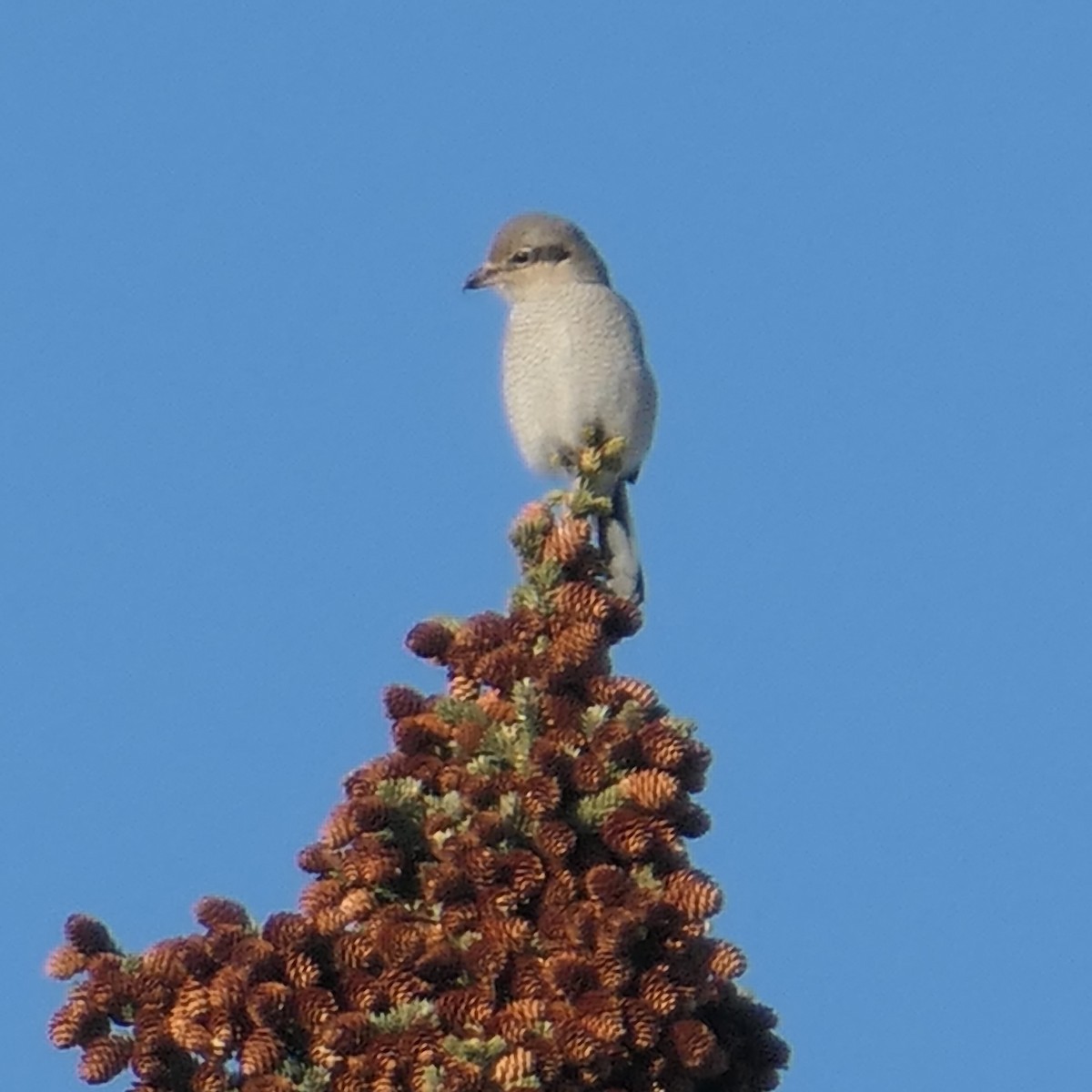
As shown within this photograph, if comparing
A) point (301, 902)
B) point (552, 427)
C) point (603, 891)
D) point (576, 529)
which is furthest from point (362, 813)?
point (552, 427)

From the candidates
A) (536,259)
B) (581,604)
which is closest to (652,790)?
(581,604)

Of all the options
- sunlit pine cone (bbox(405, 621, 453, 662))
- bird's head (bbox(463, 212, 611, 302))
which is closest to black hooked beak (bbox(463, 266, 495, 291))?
bird's head (bbox(463, 212, 611, 302))

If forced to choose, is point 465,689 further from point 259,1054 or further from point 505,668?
point 259,1054

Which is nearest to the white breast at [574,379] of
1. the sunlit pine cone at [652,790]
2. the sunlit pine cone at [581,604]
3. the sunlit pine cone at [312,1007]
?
the sunlit pine cone at [581,604]

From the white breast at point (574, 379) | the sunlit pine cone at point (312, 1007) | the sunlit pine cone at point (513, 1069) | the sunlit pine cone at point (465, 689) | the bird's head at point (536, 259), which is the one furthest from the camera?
the bird's head at point (536, 259)

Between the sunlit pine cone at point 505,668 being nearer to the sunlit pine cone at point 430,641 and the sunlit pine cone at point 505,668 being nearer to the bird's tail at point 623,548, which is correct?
the sunlit pine cone at point 430,641

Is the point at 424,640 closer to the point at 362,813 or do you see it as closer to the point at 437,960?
the point at 362,813

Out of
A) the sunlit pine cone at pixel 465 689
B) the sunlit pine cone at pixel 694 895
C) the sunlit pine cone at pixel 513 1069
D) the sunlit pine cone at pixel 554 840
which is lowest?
the sunlit pine cone at pixel 513 1069
